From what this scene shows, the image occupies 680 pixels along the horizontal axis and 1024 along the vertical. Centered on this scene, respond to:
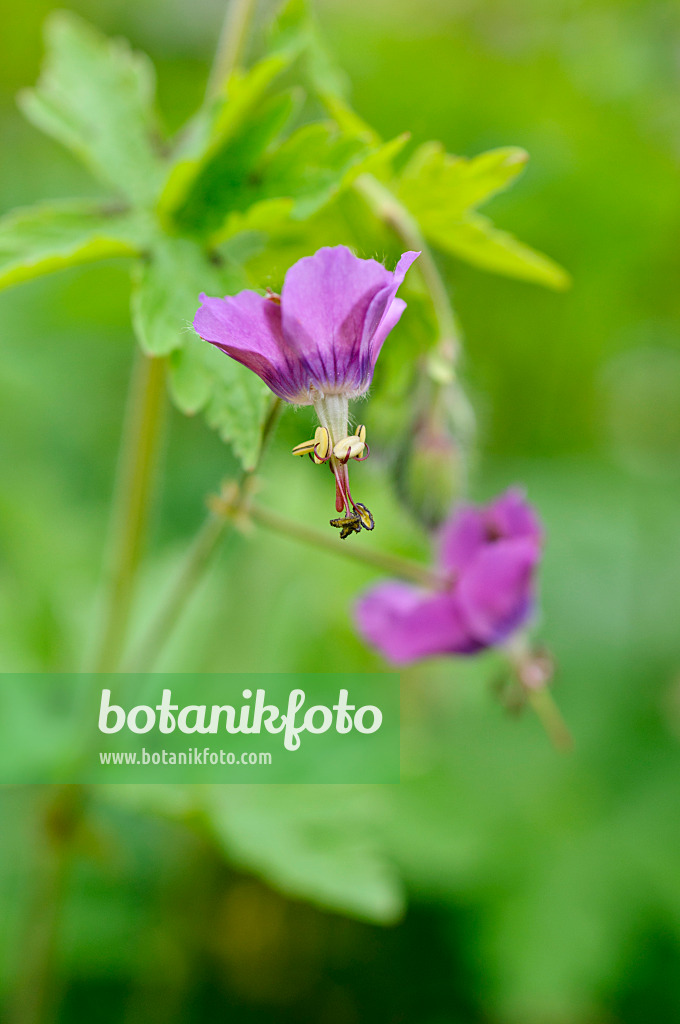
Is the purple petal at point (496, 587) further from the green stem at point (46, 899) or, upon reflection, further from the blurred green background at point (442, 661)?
the green stem at point (46, 899)

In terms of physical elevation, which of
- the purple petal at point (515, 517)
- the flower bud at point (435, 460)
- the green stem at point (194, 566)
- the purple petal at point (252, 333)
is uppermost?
the flower bud at point (435, 460)

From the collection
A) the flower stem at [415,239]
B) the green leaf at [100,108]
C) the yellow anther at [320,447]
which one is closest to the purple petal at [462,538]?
the flower stem at [415,239]

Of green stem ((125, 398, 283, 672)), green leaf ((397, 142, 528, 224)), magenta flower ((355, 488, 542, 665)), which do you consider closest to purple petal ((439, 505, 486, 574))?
magenta flower ((355, 488, 542, 665))

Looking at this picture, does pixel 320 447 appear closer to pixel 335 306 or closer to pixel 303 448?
pixel 303 448

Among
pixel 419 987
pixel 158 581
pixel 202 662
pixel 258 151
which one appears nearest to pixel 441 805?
pixel 419 987

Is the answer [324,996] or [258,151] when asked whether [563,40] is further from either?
[324,996]

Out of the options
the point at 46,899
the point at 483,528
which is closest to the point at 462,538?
the point at 483,528

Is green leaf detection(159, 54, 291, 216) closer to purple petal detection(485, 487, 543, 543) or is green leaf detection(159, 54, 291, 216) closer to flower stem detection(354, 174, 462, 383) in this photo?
flower stem detection(354, 174, 462, 383)

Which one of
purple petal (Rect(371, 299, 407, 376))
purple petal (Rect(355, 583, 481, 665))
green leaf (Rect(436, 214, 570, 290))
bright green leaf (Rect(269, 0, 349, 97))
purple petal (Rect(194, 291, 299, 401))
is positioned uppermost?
bright green leaf (Rect(269, 0, 349, 97))
